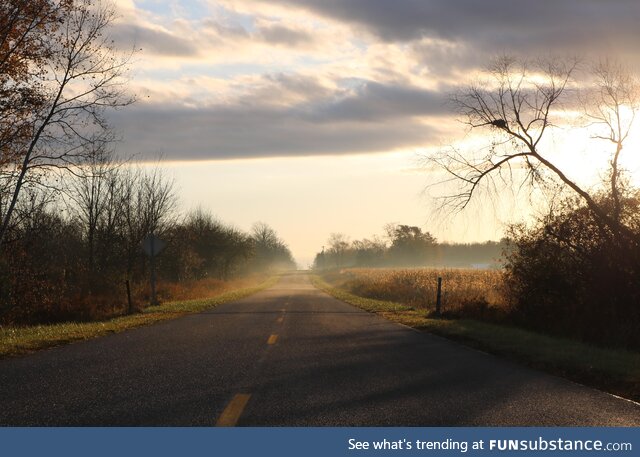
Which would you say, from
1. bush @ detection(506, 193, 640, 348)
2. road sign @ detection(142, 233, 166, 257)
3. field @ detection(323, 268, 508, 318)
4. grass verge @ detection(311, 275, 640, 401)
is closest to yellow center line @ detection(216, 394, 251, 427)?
grass verge @ detection(311, 275, 640, 401)

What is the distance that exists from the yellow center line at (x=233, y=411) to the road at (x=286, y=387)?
11mm

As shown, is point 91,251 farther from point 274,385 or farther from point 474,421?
point 474,421

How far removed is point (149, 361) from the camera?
1137 cm

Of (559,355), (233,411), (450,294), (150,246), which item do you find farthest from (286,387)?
(150,246)

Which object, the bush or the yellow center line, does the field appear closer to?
the bush

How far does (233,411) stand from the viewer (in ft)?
23.3

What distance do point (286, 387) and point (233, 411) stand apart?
167cm

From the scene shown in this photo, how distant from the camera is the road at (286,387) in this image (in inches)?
272

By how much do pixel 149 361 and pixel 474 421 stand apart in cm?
660

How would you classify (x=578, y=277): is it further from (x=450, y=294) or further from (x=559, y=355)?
(x=450, y=294)

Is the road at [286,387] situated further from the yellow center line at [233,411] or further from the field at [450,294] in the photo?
the field at [450,294]

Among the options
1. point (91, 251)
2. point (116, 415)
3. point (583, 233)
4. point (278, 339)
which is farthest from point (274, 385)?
point (91, 251)

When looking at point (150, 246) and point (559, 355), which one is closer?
point (559, 355)

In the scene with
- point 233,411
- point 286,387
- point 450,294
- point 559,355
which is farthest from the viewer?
point 450,294
